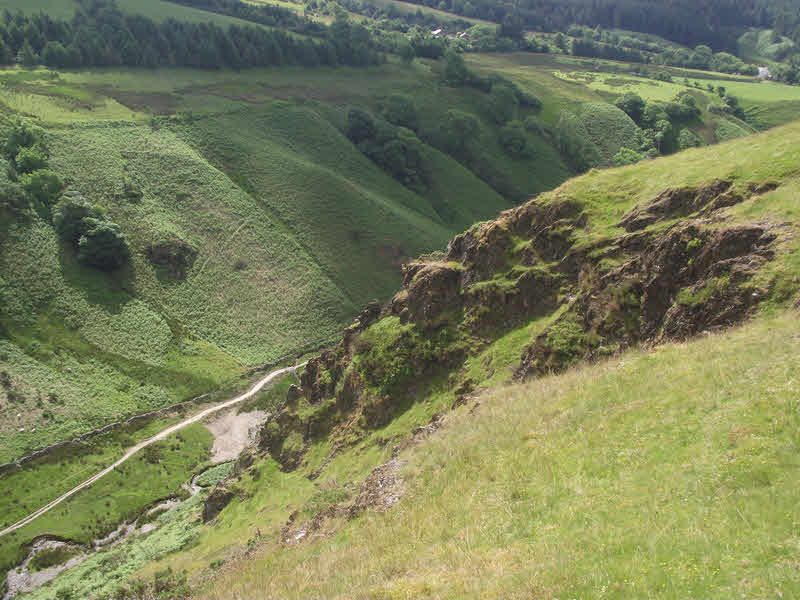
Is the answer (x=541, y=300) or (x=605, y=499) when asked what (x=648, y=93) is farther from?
(x=605, y=499)

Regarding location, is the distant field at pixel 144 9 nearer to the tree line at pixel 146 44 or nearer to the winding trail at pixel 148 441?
the tree line at pixel 146 44

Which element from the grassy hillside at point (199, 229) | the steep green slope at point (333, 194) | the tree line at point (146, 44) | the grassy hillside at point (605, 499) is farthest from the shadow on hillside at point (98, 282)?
the tree line at point (146, 44)

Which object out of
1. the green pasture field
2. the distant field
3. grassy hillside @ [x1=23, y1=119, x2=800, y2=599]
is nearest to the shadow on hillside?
the green pasture field

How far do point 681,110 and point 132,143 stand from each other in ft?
473

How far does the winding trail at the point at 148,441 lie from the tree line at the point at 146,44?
101617mm

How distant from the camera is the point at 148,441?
63.9m

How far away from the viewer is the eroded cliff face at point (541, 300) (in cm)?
2453

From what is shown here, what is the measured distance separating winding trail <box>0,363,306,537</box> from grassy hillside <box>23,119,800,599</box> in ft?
42.7

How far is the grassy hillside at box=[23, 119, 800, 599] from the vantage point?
44.1 feet

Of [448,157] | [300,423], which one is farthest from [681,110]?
[300,423]

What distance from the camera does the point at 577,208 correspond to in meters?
35.5

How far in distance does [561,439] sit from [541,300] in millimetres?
14850

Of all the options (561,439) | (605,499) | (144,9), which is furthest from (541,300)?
(144,9)

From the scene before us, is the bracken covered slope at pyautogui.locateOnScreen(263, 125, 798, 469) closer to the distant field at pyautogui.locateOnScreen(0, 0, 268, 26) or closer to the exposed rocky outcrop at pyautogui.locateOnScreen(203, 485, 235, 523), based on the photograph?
the exposed rocky outcrop at pyautogui.locateOnScreen(203, 485, 235, 523)
